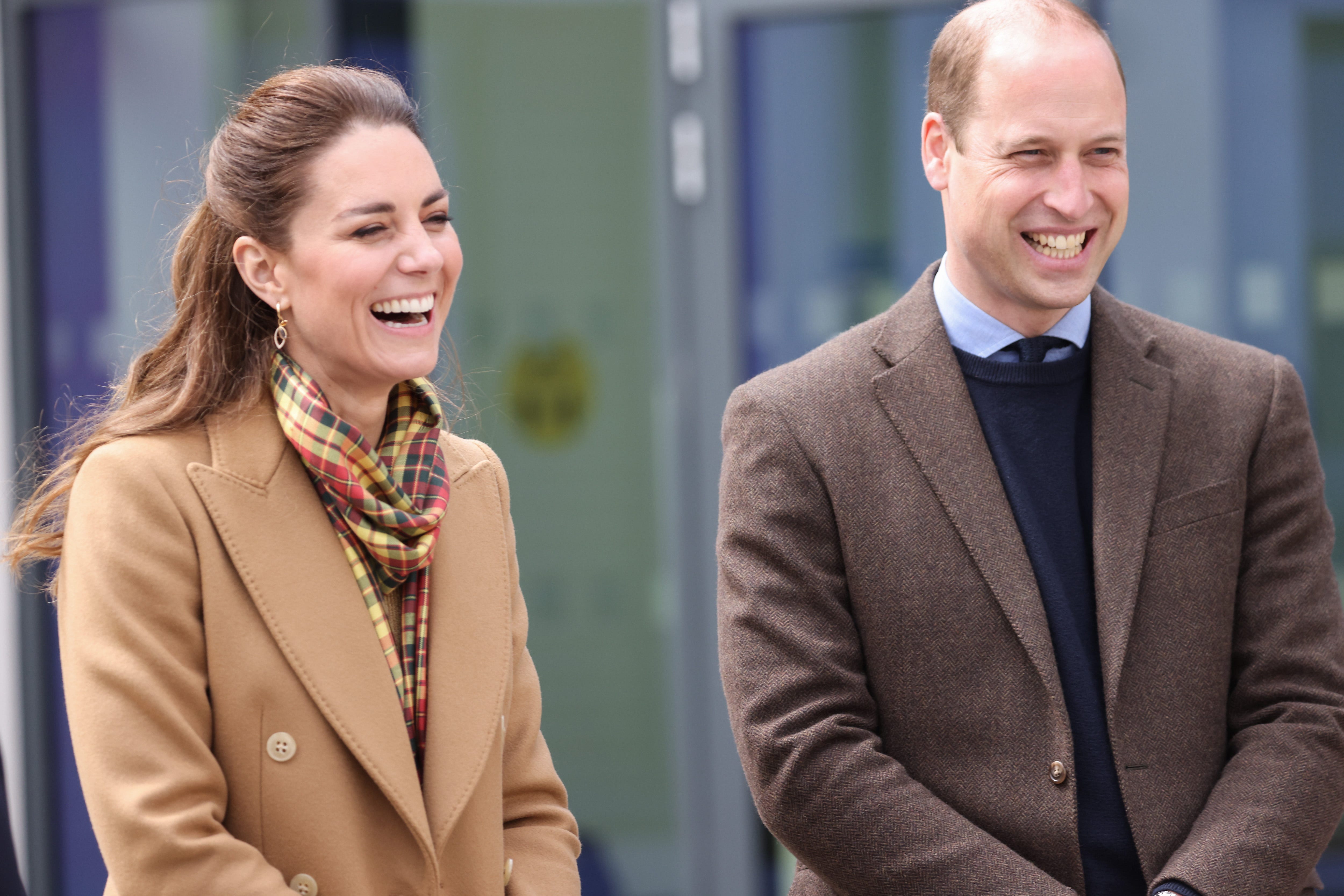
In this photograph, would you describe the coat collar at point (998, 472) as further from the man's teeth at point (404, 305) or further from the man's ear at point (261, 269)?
the man's ear at point (261, 269)

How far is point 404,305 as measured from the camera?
194 centimetres

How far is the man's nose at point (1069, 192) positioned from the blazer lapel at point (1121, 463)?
0.23 metres

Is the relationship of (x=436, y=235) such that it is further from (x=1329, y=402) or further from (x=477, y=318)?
(x=1329, y=402)

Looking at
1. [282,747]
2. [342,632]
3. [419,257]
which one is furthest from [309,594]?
[419,257]

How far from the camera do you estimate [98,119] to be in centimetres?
477

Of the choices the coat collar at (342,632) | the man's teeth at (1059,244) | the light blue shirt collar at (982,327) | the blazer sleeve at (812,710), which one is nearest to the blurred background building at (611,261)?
the light blue shirt collar at (982,327)

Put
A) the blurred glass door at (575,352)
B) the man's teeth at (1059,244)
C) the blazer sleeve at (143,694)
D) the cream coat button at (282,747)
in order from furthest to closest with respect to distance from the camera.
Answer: the blurred glass door at (575,352) → the man's teeth at (1059,244) → the cream coat button at (282,747) → the blazer sleeve at (143,694)

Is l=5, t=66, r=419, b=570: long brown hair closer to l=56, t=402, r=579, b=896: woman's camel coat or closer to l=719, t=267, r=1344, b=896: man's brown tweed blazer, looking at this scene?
l=56, t=402, r=579, b=896: woman's camel coat

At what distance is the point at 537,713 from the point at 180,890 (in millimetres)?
617

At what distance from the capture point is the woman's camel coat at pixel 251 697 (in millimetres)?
1710

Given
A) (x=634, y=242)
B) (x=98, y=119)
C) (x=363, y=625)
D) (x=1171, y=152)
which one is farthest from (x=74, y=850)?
(x=1171, y=152)

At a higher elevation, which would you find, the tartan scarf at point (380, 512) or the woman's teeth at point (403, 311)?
the woman's teeth at point (403, 311)

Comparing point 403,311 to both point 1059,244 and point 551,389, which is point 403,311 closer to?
point 1059,244

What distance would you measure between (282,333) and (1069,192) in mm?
1117
